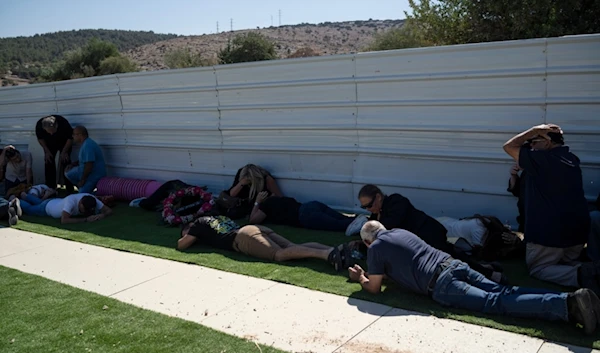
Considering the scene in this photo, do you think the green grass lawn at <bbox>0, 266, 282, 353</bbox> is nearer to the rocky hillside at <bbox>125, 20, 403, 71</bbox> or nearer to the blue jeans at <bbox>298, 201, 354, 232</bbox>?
the blue jeans at <bbox>298, 201, 354, 232</bbox>

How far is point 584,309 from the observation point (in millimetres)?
3832

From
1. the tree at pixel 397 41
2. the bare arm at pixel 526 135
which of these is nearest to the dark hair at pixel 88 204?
the bare arm at pixel 526 135

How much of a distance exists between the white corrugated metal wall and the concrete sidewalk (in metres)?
2.97

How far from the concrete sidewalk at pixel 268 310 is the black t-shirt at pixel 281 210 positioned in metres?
1.96

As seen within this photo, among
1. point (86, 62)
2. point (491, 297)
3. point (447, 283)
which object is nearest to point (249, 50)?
point (86, 62)

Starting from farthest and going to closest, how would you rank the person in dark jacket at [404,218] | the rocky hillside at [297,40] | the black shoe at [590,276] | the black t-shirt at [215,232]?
the rocky hillside at [297,40], the black t-shirt at [215,232], the person in dark jacket at [404,218], the black shoe at [590,276]

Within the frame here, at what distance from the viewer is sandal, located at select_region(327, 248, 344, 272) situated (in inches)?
222

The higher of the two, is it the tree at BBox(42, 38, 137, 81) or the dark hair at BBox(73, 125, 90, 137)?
the tree at BBox(42, 38, 137, 81)

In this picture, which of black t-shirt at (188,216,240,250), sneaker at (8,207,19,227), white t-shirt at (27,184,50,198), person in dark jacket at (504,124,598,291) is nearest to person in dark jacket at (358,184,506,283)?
person in dark jacket at (504,124,598,291)

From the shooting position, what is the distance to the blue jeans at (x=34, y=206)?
32.1 ft

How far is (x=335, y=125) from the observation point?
8.12 metres

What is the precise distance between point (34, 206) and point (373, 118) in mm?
6543

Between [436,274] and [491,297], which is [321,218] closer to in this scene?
[436,274]

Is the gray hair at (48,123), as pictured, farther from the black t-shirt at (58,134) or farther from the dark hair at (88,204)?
the dark hair at (88,204)
